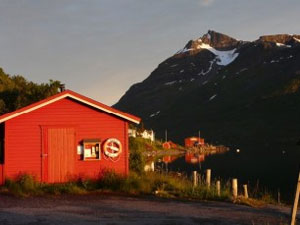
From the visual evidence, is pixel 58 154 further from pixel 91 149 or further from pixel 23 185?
pixel 23 185

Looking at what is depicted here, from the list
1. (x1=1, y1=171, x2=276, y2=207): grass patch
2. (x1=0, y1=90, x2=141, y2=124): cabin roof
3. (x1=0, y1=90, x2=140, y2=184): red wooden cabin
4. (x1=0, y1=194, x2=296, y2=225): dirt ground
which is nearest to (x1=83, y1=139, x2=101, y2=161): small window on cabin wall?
(x1=0, y1=90, x2=140, y2=184): red wooden cabin

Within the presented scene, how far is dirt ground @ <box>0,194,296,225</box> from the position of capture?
1338cm

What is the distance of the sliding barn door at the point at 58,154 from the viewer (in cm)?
2012

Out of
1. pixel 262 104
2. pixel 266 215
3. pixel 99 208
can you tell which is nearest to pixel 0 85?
pixel 99 208

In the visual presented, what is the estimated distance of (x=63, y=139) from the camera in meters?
20.3

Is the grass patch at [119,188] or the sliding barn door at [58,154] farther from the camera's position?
the sliding barn door at [58,154]

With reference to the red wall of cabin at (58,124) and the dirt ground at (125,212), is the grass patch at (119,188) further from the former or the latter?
the dirt ground at (125,212)

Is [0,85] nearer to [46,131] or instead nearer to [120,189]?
[46,131]

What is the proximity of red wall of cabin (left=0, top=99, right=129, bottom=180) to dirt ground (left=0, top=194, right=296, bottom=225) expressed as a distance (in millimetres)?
2324

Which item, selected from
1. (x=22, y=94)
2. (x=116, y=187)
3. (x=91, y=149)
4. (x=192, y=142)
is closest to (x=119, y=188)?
(x=116, y=187)

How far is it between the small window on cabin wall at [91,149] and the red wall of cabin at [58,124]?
0.21m

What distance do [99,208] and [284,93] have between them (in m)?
187

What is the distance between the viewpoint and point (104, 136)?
20688 mm

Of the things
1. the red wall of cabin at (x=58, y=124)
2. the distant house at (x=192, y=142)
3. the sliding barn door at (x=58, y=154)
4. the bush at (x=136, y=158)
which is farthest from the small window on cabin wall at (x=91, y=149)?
the distant house at (x=192, y=142)
